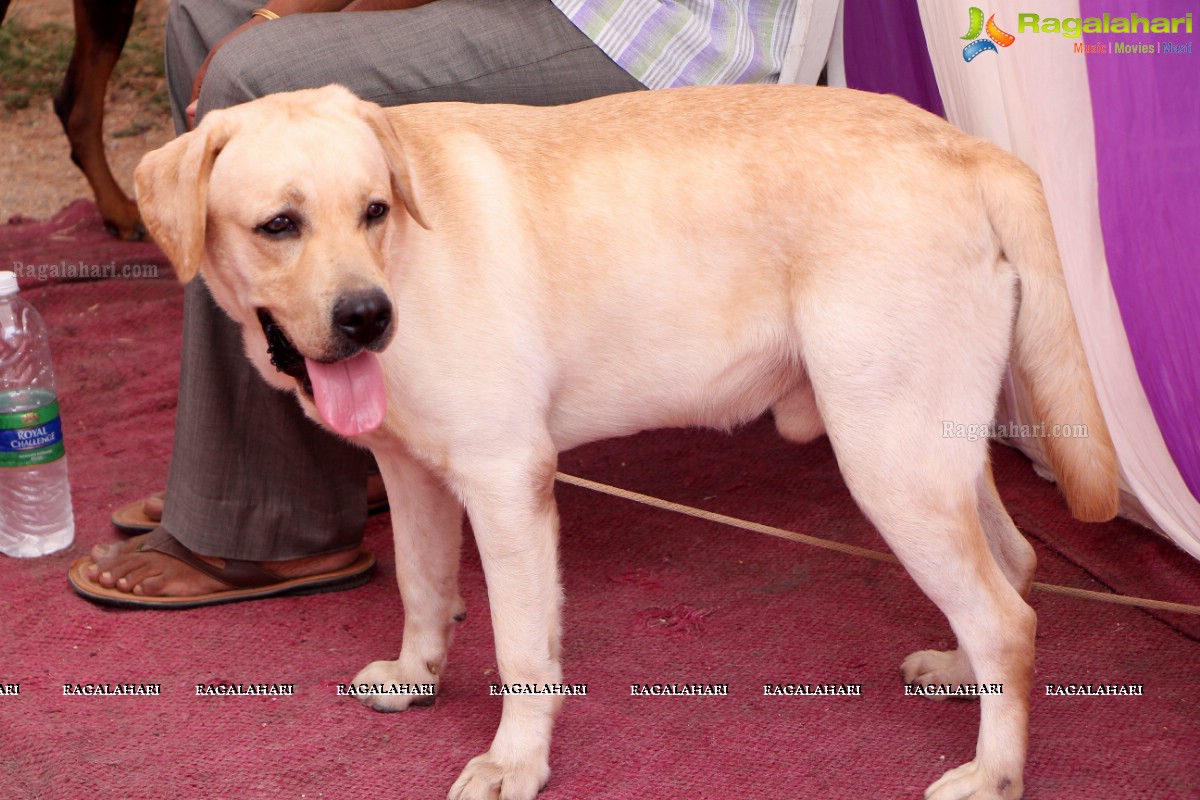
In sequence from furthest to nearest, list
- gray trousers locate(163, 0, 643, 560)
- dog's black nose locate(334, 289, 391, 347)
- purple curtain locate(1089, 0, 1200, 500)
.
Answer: gray trousers locate(163, 0, 643, 560)
purple curtain locate(1089, 0, 1200, 500)
dog's black nose locate(334, 289, 391, 347)

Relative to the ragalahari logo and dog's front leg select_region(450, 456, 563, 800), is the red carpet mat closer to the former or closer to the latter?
dog's front leg select_region(450, 456, 563, 800)

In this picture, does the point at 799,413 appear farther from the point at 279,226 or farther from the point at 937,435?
the point at 279,226

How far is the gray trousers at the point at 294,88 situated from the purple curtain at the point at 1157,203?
1012 mm

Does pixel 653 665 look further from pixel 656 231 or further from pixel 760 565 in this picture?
pixel 656 231

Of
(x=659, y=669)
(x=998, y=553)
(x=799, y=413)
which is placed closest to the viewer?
(x=799, y=413)

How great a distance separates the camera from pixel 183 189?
183cm

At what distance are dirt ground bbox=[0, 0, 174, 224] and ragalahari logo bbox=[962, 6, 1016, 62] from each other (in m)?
4.76

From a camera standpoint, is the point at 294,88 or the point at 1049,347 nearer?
the point at 1049,347

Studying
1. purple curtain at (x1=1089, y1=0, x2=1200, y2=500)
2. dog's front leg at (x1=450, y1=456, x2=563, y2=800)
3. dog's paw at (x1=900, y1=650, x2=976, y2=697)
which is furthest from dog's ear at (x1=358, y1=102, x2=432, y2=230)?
purple curtain at (x1=1089, y1=0, x2=1200, y2=500)

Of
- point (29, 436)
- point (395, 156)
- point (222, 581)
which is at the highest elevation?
point (395, 156)

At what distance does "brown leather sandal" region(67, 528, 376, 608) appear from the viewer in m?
2.76

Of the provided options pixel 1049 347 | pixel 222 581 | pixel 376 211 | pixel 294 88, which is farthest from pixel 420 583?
pixel 1049 347

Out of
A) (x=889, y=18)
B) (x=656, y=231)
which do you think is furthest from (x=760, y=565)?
(x=889, y=18)

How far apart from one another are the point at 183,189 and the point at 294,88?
0.65m
